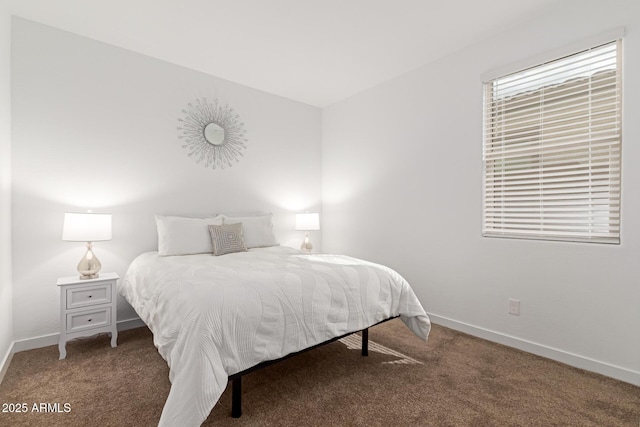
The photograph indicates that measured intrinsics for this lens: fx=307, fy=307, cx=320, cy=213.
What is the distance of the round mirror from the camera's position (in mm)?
3512

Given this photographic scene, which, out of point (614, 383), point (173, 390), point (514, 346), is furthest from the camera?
point (514, 346)

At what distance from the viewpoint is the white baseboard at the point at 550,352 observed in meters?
2.06

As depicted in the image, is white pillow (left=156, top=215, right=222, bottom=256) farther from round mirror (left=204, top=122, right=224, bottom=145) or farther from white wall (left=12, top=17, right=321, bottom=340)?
round mirror (left=204, top=122, right=224, bottom=145)

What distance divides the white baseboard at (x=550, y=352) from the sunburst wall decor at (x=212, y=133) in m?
3.01

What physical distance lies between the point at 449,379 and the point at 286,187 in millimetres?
2977

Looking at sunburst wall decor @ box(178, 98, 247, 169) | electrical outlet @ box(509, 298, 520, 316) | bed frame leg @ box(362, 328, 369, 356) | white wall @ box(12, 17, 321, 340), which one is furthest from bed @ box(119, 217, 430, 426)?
sunburst wall decor @ box(178, 98, 247, 169)

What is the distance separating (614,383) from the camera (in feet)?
6.62

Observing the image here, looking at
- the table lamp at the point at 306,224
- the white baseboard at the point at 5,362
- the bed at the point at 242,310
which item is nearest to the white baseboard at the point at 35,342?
the white baseboard at the point at 5,362

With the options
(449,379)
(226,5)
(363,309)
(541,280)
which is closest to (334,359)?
(363,309)

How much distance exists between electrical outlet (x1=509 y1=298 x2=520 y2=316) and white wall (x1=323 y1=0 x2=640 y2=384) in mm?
38

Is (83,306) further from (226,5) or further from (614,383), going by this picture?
(614,383)

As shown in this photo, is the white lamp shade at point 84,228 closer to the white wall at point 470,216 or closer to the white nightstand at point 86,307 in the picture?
the white nightstand at point 86,307

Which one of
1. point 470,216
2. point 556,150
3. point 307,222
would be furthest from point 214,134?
point 556,150

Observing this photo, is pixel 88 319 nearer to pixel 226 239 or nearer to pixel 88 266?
pixel 88 266
